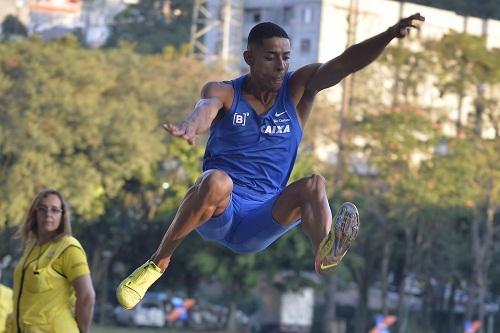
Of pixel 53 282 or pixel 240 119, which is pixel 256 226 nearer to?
pixel 240 119

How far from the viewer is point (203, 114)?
8336 millimetres

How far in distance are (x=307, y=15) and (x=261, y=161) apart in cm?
7371

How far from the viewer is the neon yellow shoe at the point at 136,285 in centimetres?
898

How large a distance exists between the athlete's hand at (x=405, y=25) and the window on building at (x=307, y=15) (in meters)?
73.8

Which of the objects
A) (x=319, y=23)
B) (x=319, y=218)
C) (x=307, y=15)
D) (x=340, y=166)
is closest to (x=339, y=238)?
(x=319, y=218)

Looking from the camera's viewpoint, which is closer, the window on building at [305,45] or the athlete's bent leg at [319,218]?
the athlete's bent leg at [319,218]

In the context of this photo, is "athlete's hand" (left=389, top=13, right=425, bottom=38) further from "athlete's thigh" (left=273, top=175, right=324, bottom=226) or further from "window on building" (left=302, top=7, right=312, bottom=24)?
"window on building" (left=302, top=7, right=312, bottom=24)

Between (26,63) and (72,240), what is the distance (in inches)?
1721

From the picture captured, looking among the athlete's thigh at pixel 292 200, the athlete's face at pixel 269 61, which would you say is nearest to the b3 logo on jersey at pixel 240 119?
the athlete's face at pixel 269 61

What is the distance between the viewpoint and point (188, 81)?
61.7 meters

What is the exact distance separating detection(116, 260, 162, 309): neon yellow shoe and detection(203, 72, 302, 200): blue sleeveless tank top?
74cm

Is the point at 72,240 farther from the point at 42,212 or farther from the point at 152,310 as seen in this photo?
the point at 152,310

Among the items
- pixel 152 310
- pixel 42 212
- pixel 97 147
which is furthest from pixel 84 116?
pixel 42 212

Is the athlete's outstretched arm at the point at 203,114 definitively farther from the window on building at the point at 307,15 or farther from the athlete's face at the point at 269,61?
the window on building at the point at 307,15
